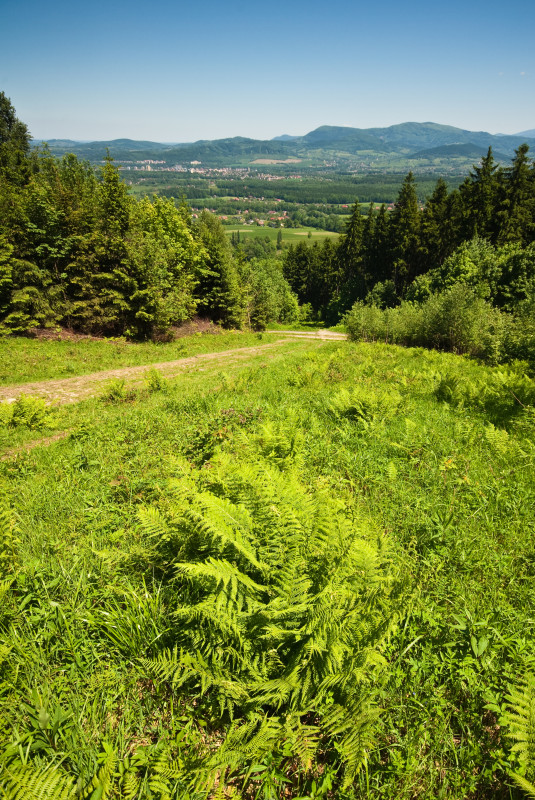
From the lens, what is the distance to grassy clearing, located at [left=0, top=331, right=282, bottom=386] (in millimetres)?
17906

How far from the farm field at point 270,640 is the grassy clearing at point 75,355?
51.9ft

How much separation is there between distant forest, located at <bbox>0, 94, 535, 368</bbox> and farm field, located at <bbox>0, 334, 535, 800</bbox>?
833 inches

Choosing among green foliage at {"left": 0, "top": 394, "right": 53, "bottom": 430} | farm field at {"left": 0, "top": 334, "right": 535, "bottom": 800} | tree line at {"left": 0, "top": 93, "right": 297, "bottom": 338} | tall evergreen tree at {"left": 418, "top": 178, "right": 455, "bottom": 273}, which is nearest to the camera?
farm field at {"left": 0, "top": 334, "right": 535, "bottom": 800}

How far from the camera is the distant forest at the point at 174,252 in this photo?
2441cm

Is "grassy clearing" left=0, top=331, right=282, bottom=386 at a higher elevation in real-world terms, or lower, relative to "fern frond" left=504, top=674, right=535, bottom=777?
lower

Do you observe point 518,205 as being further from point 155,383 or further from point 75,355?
point 75,355

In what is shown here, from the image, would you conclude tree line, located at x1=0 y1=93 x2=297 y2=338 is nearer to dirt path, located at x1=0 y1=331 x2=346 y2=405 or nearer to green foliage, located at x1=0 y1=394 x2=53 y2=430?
dirt path, located at x1=0 y1=331 x2=346 y2=405

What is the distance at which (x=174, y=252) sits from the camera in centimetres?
3453

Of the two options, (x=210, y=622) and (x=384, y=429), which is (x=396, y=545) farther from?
(x=384, y=429)

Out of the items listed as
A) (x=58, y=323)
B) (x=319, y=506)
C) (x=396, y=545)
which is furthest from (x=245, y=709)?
(x=58, y=323)

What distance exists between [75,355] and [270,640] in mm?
23463

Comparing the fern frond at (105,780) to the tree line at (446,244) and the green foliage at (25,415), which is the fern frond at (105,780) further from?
the tree line at (446,244)

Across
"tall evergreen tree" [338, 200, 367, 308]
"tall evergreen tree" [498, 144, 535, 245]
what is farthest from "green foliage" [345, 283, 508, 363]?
"tall evergreen tree" [338, 200, 367, 308]

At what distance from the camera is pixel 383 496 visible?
467 centimetres
